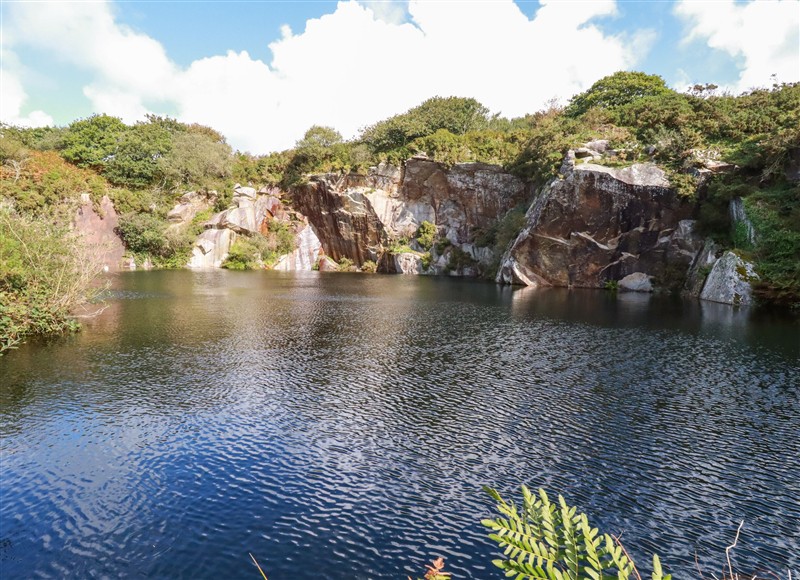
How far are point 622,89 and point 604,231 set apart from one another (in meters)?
24.8

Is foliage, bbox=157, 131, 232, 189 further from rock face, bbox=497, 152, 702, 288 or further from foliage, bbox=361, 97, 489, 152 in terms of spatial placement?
rock face, bbox=497, 152, 702, 288

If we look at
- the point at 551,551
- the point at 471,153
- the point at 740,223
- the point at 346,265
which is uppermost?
the point at 471,153

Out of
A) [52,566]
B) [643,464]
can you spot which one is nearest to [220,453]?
[52,566]

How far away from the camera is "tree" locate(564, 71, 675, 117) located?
58.4 meters

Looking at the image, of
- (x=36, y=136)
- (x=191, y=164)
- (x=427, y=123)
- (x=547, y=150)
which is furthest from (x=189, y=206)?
(x=547, y=150)

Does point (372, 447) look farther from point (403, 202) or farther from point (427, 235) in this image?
point (403, 202)

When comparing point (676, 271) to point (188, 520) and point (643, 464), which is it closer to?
point (643, 464)

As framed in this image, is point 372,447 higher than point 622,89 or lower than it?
lower

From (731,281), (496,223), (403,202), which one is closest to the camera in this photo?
(731,281)

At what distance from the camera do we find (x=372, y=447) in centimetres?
1180

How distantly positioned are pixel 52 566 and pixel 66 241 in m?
20.3

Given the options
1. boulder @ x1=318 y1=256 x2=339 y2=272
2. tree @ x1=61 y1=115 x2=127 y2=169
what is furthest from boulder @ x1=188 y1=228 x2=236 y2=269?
tree @ x1=61 y1=115 x2=127 y2=169

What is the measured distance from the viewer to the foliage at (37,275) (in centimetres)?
2067

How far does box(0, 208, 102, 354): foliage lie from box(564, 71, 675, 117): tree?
58.2 m
